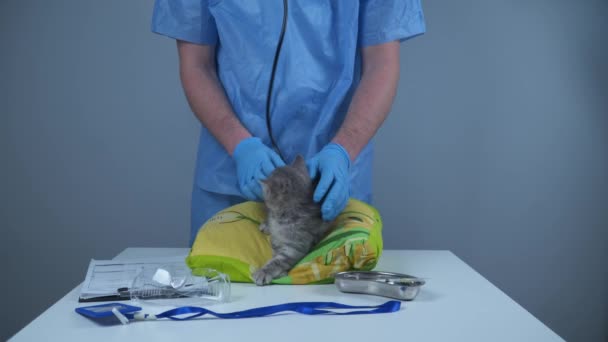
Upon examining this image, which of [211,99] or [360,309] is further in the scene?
[211,99]

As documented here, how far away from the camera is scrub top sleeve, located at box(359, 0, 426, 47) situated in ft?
5.32

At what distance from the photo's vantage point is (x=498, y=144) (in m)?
2.41

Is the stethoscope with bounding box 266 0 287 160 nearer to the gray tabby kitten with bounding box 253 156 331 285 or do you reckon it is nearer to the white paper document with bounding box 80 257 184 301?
the gray tabby kitten with bounding box 253 156 331 285

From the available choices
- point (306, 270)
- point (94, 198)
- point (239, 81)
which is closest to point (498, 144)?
point (239, 81)

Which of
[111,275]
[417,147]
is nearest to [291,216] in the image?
[111,275]

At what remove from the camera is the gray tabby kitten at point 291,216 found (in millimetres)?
1293

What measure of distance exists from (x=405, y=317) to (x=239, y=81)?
851 mm

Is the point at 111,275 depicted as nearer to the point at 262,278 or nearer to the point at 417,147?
the point at 262,278

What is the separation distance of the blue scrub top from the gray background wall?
768 millimetres

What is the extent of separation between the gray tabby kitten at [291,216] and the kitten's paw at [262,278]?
25 millimetres

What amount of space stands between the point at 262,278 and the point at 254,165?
0.97ft

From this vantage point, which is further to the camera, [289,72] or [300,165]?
[289,72]

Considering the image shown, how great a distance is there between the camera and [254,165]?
4.61 feet

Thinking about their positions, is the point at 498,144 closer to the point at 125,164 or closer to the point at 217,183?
the point at 217,183
